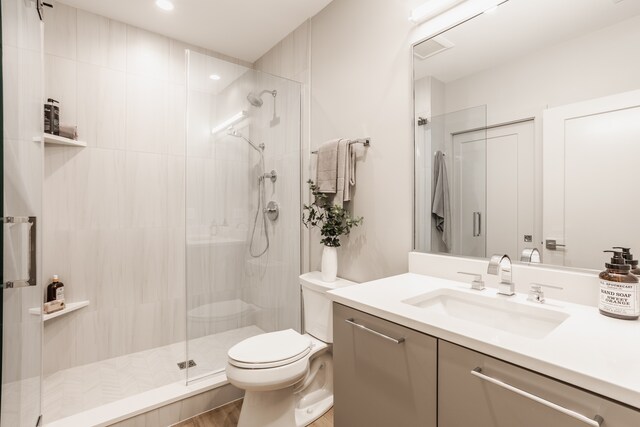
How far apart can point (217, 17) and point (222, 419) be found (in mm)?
2722

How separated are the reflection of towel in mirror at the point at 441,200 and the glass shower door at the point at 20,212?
5.41ft

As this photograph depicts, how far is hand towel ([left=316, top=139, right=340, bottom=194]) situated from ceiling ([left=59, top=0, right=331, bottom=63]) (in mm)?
1066

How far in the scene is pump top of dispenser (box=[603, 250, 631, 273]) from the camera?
889 mm

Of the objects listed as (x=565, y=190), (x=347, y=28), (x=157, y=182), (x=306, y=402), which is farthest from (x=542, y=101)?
(x=157, y=182)

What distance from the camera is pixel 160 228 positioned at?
8.38 ft

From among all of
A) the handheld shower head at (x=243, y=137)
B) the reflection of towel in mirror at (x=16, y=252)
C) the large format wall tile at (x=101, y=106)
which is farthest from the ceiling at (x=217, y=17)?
the reflection of towel in mirror at (x=16, y=252)

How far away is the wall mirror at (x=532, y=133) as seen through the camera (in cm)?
98

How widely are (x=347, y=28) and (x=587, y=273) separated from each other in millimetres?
1849

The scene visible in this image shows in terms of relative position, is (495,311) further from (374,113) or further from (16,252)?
(16,252)

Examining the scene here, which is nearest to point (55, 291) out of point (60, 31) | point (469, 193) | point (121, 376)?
point (121, 376)

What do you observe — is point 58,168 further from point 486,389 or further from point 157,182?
point 486,389

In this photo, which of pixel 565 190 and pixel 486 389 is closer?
pixel 486 389

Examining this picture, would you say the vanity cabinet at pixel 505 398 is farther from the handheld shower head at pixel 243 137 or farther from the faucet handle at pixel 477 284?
the handheld shower head at pixel 243 137

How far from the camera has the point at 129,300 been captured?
243 cm
